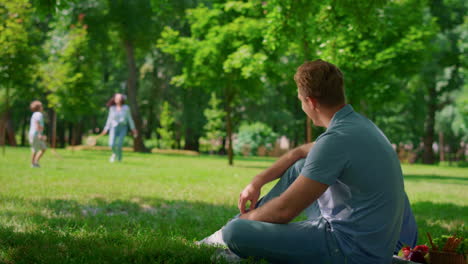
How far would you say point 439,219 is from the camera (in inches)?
283

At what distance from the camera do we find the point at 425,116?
123 ft

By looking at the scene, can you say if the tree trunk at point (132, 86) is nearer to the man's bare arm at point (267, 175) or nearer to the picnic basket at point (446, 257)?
the man's bare arm at point (267, 175)

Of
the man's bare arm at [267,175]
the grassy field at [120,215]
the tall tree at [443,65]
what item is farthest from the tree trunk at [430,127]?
the man's bare arm at [267,175]

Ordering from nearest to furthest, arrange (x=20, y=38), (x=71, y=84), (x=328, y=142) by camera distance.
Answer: (x=328, y=142) → (x=20, y=38) → (x=71, y=84)

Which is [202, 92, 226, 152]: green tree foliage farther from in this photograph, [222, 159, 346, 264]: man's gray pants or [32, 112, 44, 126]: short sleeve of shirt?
[222, 159, 346, 264]: man's gray pants

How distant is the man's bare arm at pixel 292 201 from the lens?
9.16ft

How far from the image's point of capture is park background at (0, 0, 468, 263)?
5332mm

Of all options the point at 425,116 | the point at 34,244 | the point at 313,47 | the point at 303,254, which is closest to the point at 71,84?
the point at 313,47

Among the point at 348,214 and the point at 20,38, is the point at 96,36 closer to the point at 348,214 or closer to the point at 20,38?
the point at 20,38

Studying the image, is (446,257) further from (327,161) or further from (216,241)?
(216,241)

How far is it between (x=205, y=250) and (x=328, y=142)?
57.5 inches

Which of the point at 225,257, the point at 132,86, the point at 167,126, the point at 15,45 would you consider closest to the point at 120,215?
the point at 225,257

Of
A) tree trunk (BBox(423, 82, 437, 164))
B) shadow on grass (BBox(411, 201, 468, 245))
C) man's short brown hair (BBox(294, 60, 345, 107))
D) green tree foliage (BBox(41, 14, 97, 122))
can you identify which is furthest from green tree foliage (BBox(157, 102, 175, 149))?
man's short brown hair (BBox(294, 60, 345, 107))

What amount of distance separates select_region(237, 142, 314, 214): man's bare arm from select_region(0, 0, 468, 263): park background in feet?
1.94
